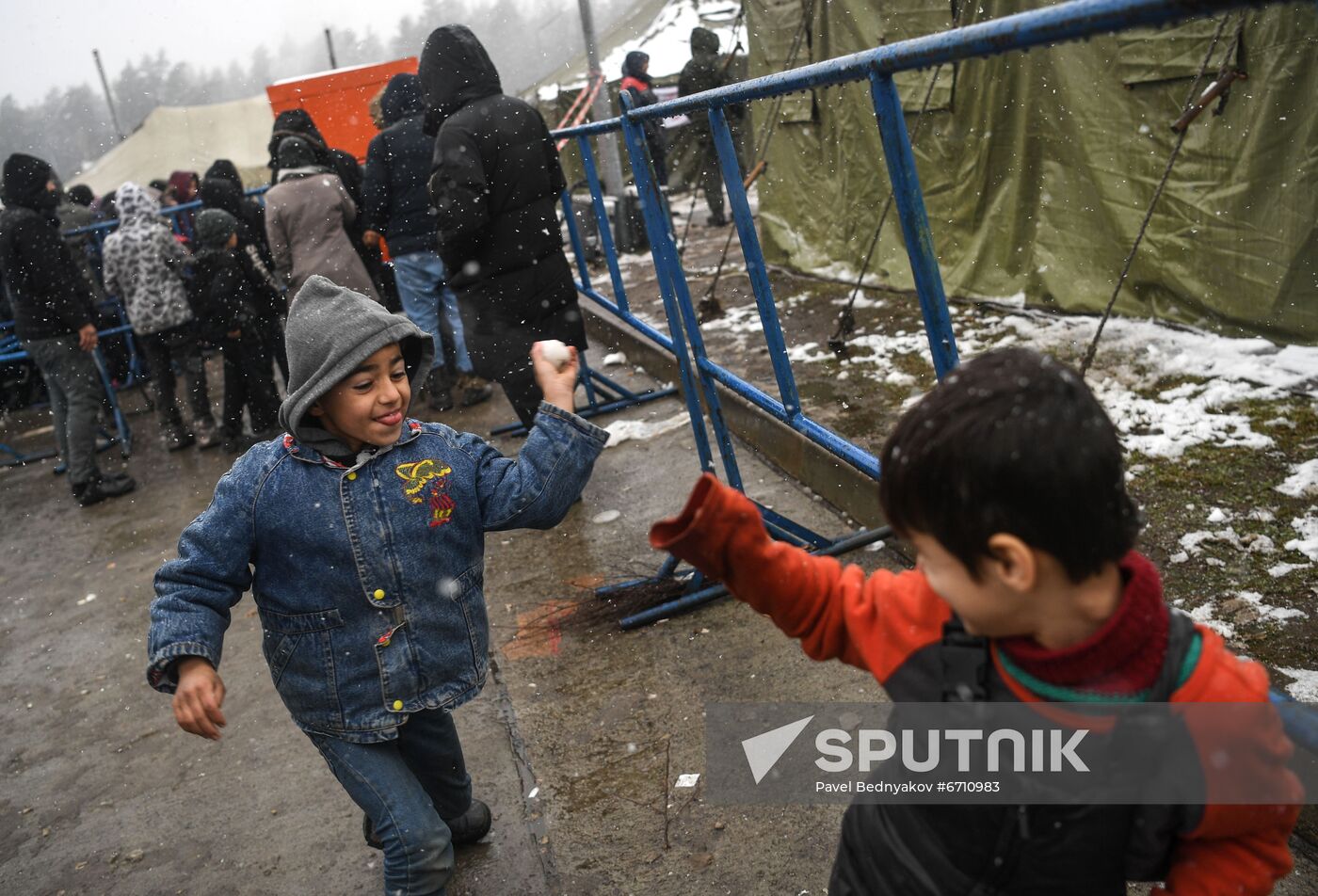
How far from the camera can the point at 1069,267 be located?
6.37m

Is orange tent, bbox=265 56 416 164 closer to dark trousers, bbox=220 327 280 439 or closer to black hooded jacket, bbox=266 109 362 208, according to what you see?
black hooded jacket, bbox=266 109 362 208

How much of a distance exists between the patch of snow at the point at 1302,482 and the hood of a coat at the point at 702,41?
9.15 meters

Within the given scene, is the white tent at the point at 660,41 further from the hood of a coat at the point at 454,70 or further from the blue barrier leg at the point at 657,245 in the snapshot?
the blue barrier leg at the point at 657,245

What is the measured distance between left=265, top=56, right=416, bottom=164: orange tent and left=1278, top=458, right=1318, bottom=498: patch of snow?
985 centimetres

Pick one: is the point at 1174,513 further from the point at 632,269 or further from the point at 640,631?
the point at 632,269

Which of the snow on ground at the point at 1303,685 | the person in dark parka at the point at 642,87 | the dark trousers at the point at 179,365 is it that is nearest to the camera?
the snow on ground at the point at 1303,685

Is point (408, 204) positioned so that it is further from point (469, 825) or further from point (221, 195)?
point (469, 825)

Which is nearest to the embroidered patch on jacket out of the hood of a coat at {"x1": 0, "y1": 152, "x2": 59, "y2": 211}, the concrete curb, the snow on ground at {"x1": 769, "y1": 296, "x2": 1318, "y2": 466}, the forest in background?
the concrete curb

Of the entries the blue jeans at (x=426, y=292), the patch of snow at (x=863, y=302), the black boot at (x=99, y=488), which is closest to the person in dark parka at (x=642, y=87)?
the patch of snow at (x=863, y=302)

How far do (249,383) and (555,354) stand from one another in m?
6.03

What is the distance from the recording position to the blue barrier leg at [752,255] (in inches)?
117

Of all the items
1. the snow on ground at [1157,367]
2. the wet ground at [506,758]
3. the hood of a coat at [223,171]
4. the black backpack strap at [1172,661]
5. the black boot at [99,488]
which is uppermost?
the hood of a coat at [223,171]

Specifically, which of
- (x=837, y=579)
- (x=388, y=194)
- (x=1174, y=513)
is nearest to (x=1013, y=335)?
(x=1174, y=513)

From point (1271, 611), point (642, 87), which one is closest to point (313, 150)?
point (1271, 611)
